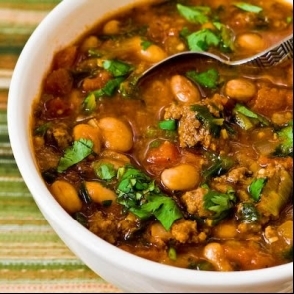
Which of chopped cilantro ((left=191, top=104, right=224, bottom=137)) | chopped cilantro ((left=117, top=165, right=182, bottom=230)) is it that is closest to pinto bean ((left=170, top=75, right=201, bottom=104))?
chopped cilantro ((left=191, top=104, right=224, bottom=137))

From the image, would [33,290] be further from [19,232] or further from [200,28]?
[200,28]

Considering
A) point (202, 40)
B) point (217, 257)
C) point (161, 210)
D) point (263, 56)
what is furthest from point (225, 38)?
point (217, 257)

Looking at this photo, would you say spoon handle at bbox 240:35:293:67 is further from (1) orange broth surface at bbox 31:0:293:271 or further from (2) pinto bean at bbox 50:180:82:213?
(2) pinto bean at bbox 50:180:82:213

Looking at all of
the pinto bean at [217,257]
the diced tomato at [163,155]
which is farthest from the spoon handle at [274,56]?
the pinto bean at [217,257]

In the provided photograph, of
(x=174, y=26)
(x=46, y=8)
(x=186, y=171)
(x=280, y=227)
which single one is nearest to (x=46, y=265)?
(x=186, y=171)

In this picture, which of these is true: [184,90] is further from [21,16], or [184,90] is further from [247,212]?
[21,16]

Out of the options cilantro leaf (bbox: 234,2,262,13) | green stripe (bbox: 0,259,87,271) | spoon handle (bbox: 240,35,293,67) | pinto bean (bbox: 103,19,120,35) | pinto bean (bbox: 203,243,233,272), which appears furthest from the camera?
cilantro leaf (bbox: 234,2,262,13)

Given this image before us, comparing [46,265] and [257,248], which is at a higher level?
[257,248]
